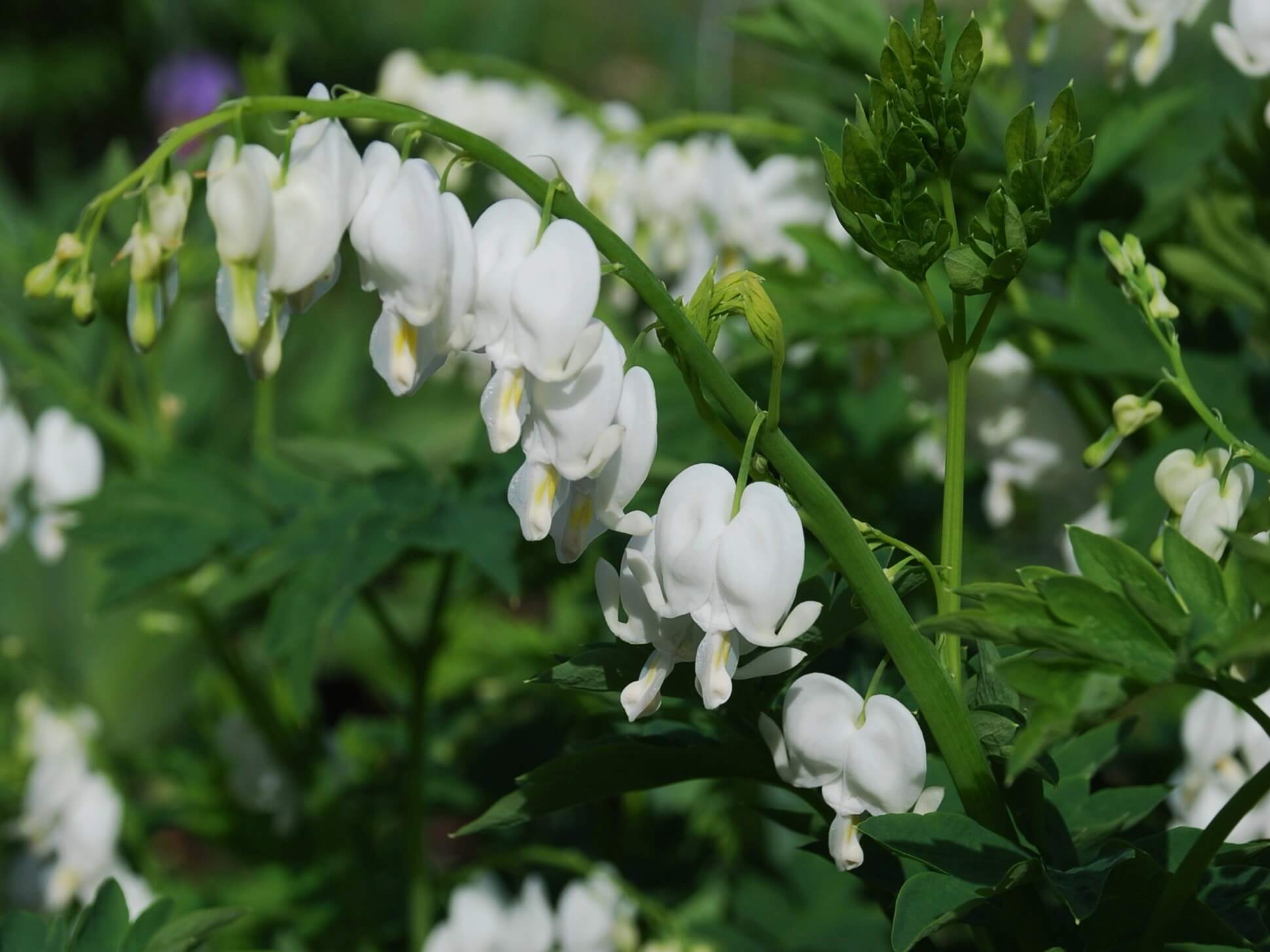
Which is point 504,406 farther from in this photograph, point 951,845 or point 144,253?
point 951,845

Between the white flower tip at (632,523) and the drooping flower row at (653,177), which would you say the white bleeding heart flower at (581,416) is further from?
the drooping flower row at (653,177)

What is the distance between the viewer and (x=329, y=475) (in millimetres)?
1732

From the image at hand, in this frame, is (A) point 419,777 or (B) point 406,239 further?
(A) point 419,777

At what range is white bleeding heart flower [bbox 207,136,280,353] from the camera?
2.62ft

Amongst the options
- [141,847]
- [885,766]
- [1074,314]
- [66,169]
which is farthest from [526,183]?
[66,169]

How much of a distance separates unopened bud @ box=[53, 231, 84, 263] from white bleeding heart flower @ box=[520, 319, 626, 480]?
0.32m

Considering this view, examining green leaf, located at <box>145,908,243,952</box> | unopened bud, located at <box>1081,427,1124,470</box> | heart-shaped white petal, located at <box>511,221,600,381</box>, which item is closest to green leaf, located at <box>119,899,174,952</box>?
green leaf, located at <box>145,908,243,952</box>

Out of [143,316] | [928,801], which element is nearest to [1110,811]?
[928,801]

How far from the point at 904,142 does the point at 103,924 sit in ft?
2.64

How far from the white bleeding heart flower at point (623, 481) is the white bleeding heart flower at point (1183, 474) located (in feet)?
1.25

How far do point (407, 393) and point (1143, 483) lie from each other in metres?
0.91

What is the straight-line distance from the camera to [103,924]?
40.3 inches

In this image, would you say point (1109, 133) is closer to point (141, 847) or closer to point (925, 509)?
point (925, 509)

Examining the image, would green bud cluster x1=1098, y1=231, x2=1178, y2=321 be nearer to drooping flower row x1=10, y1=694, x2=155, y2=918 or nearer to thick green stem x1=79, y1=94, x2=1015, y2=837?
thick green stem x1=79, y1=94, x2=1015, y2=837
